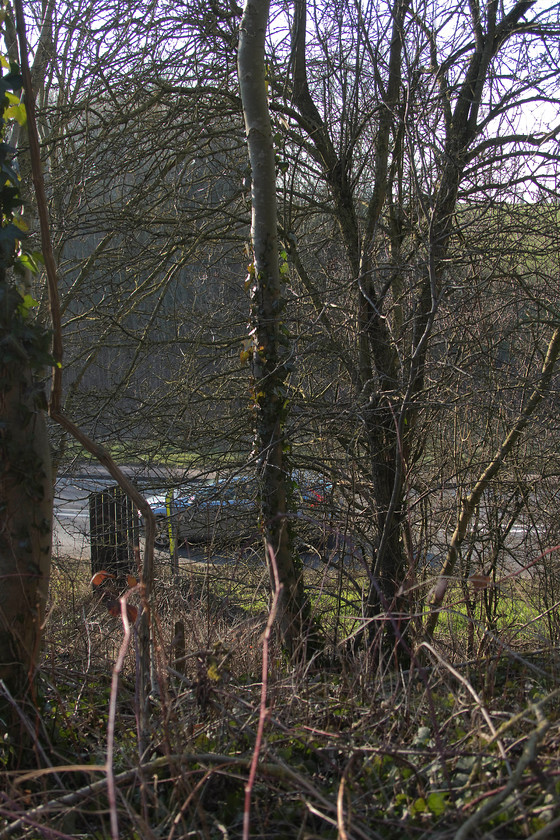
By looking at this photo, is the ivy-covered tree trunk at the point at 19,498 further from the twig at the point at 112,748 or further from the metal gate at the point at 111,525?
the metal gate at the point at 111,525

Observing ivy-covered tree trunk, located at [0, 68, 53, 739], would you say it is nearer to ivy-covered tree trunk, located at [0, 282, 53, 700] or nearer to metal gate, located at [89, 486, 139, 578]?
ivy-covered tree trunk, located at [0, 282, 53, 700]

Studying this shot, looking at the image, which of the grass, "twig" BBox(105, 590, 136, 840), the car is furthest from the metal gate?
"twig" BBox(105, 590, 136, 840)

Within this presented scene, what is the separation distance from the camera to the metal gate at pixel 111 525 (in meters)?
6.12

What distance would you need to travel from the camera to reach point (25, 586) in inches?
105

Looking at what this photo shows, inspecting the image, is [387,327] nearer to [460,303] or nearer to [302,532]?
[460,303]

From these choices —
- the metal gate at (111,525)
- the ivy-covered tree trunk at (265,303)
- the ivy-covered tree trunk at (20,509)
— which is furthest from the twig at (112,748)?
the metal gate at (111,525)

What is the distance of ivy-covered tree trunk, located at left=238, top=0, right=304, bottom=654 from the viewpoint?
182 inches

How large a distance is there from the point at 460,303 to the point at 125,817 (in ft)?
13.4

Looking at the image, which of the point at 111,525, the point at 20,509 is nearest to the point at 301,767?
the point at 20,509

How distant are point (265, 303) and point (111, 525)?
2754 mm

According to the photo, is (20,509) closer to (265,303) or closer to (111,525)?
(265,303)

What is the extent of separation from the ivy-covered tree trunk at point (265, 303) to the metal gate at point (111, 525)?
1710mm

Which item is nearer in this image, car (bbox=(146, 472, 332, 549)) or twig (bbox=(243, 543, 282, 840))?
twig (bbox=(243, 543, 282, 840))

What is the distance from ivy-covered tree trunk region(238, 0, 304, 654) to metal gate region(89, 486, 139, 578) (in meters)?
1.71
